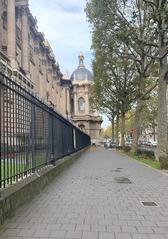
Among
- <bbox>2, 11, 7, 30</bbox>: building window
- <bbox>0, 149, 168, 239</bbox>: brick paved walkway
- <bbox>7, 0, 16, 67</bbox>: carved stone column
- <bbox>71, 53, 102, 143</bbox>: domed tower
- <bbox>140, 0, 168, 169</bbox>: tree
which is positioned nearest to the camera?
<bbox>0, 149, 168, 239</bbox>: brick paved walkway

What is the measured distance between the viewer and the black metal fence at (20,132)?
7.11m

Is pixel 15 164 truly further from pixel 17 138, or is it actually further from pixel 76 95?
pixel 76 95

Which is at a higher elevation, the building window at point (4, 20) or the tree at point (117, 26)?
the building window at point (4, 20)

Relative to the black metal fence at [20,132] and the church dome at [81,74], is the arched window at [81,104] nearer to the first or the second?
the church dome at [81,74]

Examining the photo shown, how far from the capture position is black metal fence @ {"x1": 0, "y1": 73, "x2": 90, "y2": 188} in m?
7.11

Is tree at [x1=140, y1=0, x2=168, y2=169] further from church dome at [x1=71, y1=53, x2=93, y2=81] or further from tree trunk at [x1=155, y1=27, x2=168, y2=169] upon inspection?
church dome at [x1=71, y1=53, x2=93, y2=81]

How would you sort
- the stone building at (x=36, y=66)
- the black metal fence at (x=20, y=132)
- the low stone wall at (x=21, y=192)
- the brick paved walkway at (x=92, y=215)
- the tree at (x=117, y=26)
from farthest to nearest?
the stone building at (x=36, y=66)
the tree at (x=117, y=26)
the black metal fence at (x=20, y=132)
the low stone wall at (x=21, y=192)
the brick paved walkway at (x=92, y=215)

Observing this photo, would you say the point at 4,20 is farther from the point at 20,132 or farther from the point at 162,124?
the point at 20,132

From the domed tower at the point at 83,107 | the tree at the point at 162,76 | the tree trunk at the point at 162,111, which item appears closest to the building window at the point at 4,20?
the tree at the point at 162,76

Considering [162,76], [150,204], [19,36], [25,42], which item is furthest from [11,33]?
[150,204]

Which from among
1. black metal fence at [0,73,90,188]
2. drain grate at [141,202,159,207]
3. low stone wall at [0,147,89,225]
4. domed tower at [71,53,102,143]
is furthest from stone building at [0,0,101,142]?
drain grate at [141,202,159,207]

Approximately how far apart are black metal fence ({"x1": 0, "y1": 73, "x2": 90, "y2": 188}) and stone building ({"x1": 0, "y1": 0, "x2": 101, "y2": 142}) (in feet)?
1.26

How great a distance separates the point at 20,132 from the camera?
8.41 m

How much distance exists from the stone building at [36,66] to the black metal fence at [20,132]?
0.38 meters
